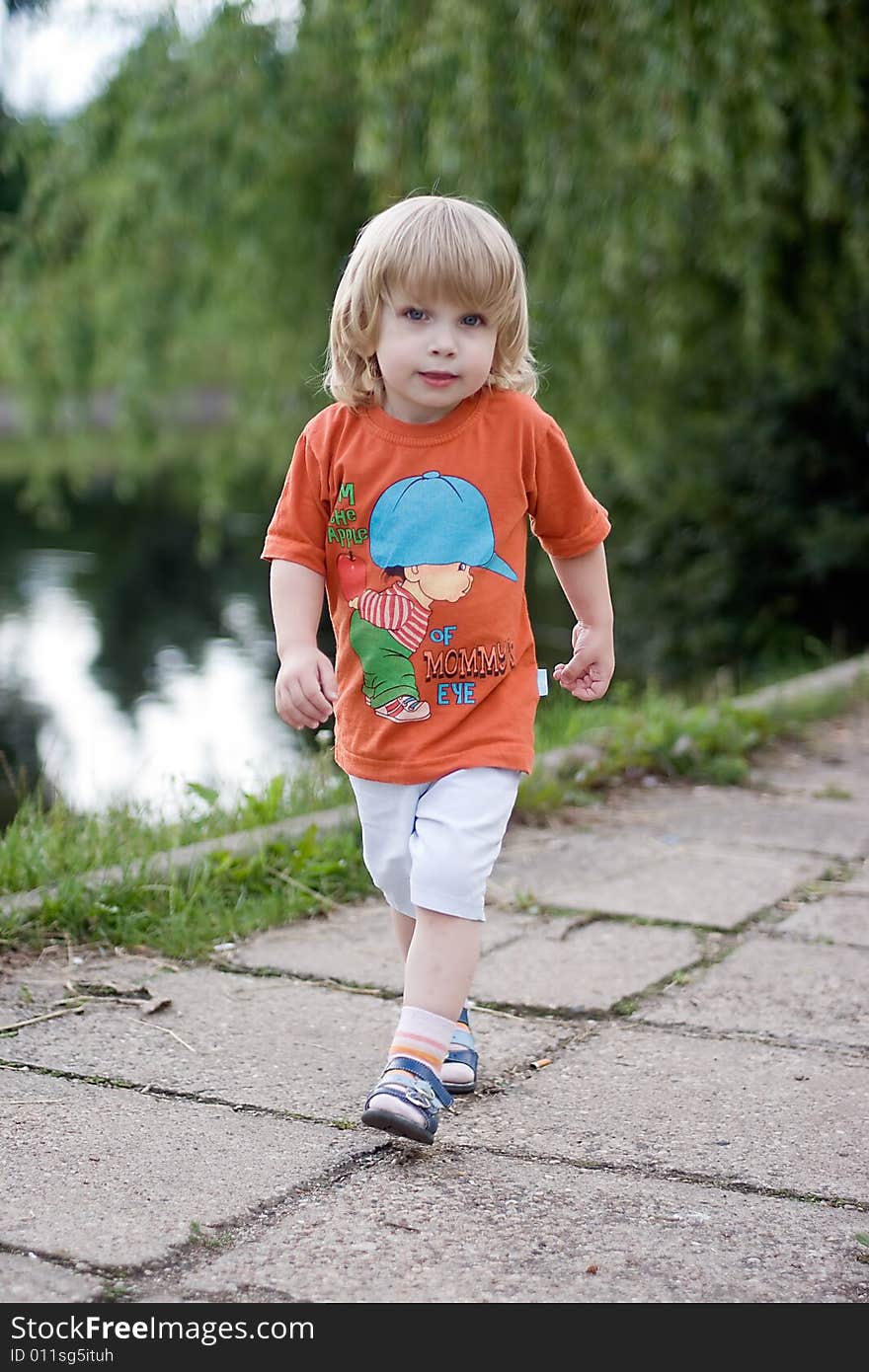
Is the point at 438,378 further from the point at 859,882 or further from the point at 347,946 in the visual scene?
the point at 859,882

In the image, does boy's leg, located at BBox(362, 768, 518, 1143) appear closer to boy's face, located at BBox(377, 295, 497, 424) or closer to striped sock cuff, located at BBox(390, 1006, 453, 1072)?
striped sock cuff, located at BBox(390, 1006, 453, 1072)

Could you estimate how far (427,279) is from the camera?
7.36 ft

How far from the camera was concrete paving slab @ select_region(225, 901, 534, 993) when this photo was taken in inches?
118

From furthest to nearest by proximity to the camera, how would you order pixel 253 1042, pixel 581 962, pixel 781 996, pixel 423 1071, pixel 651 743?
1. pixel 651 743
2. pixel 581 962
3. pixel 781 996
4. pixel 253 1042
5. pixel 423 1071

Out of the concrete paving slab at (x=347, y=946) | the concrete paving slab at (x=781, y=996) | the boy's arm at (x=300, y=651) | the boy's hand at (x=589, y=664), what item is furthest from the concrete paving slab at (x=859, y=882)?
the boy's arm at (x=300, y=651)

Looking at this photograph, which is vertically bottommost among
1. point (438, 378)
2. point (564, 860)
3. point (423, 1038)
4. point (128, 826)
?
point (128, 826)

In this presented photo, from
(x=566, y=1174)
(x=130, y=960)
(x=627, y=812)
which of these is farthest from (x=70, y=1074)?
(x=627, y=812)

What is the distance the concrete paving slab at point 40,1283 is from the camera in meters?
1.71

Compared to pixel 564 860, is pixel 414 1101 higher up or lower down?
higher up

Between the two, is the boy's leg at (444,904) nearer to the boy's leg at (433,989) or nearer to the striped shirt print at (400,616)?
the boy's leg at (433,989)

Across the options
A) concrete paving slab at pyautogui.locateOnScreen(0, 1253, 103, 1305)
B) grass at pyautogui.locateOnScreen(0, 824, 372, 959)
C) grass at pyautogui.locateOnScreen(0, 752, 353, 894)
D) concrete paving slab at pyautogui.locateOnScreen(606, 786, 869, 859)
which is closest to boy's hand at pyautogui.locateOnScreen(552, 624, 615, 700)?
grass at pyautogui.locateOnScreen(0, 824, 372, 959)

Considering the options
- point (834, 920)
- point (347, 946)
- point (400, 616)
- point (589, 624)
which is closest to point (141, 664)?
point (347, 946)

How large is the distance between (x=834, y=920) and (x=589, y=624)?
1.23 metres
